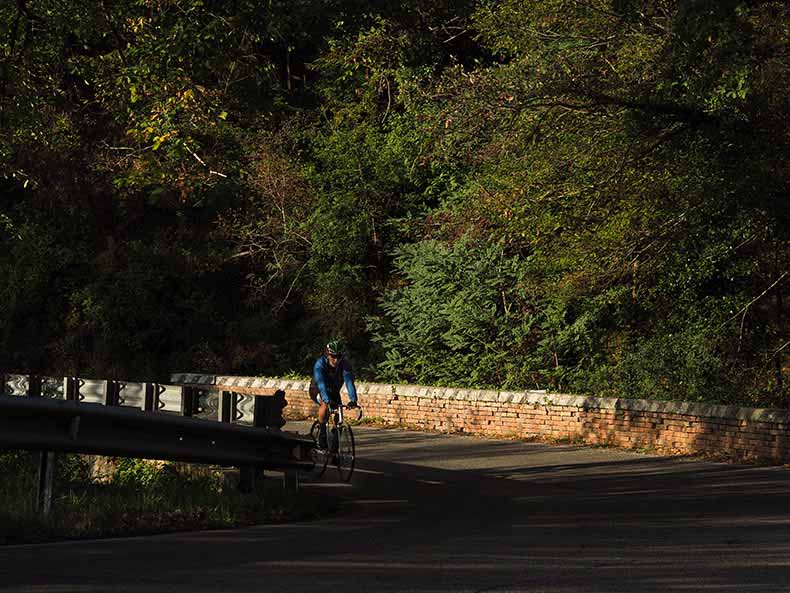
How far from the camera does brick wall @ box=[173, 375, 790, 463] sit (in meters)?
19.6

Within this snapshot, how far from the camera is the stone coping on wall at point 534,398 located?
781 inches

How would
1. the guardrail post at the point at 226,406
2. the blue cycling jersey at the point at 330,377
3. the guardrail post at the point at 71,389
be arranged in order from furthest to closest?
the blue cycling jersey at the point at 330,377, the guardrail post at the point at 71,389, the guardrail post at the point at 226,406

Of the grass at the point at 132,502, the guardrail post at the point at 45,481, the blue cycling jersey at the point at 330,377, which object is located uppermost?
the blue cycling jersey at the point at 330,377

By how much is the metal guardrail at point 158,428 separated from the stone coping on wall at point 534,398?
25.5ft

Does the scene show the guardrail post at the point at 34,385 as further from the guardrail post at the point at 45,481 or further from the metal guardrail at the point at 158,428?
the guardrail post at the point at 45,481

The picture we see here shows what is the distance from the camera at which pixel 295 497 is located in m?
14.0

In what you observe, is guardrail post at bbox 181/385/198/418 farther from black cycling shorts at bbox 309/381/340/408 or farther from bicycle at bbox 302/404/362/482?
black cycling shorts at bbox 309/381/340/408

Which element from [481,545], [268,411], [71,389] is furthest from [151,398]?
[481,545]

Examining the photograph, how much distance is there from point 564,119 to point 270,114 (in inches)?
636

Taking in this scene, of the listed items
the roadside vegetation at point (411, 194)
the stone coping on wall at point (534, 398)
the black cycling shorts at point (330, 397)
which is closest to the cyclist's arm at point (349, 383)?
the black cycling shorts at point (330, 397)

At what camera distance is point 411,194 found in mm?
33469

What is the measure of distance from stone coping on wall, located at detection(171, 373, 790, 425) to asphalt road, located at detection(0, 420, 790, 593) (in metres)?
1.94

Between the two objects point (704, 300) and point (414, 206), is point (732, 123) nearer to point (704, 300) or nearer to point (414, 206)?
point (704, 300)

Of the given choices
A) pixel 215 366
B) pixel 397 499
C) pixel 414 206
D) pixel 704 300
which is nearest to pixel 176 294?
pixel 215 366
